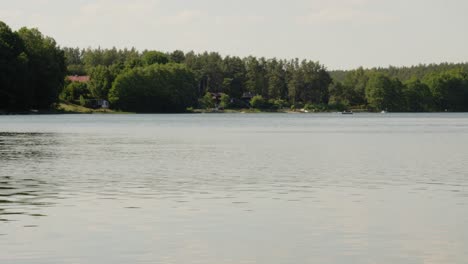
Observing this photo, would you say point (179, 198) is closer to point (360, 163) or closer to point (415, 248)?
point (415, 248)

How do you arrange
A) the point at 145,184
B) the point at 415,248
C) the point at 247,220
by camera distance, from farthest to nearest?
the point at 145,184 → the point at 247,220 → the point at 415,248

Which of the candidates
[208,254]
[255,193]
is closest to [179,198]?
[255,193]

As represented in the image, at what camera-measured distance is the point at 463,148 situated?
77.8 meters

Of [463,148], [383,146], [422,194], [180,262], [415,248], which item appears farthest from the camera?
[383,146]

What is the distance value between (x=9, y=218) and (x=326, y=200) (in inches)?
487

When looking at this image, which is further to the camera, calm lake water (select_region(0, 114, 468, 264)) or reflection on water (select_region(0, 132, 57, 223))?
reflection on water (select_region(0, 132, 57, 223))

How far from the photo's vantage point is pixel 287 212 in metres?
31.9

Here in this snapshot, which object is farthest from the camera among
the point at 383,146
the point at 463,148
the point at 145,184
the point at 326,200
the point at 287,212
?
the point at 383,146

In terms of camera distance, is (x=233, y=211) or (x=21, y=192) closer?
(x=233, y=211)

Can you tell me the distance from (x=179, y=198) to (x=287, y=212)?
6.28 meters

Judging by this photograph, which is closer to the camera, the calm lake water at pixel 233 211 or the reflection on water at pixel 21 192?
the calm lake water at pixel 233 211

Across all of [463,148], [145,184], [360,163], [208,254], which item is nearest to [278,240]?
[208,254]

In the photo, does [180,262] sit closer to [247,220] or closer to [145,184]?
[247,220]

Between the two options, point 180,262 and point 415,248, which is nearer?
point 180,262
